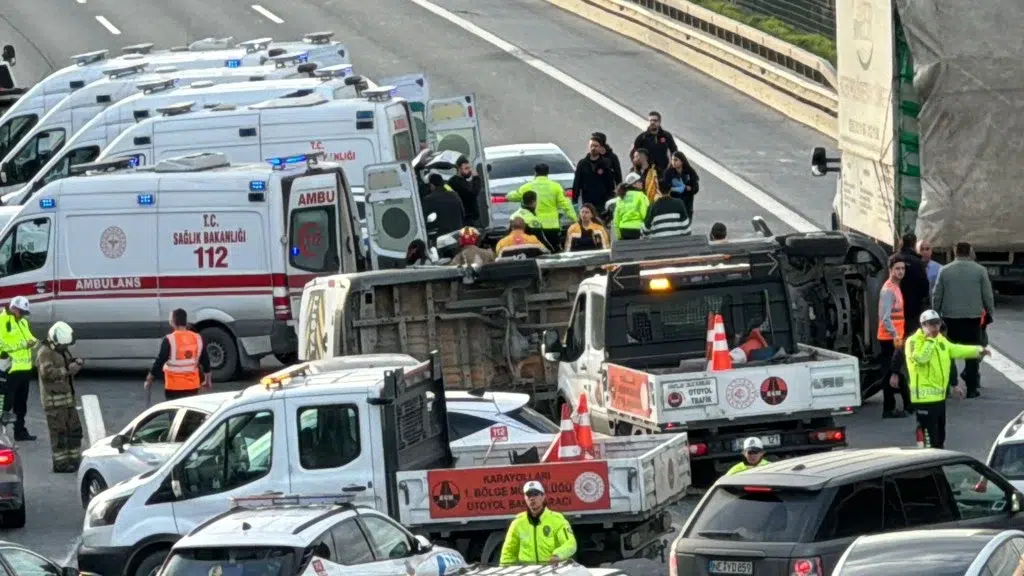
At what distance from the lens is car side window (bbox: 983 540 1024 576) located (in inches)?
491

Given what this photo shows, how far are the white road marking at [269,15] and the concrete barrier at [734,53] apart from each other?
673cm

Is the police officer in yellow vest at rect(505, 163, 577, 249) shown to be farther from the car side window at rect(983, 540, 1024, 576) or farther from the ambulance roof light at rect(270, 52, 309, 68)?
the car side window at rect(983, 540, 1024, 576)

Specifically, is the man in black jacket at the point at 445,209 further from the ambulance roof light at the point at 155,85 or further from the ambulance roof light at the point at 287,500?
the ambulance roof light at the point at 287,500

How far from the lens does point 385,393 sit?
17109 millimetres

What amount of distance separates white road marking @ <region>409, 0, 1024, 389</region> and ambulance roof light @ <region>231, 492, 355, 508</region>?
9692 mm

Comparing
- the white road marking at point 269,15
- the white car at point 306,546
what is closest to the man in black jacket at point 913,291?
the white car at point 306,546

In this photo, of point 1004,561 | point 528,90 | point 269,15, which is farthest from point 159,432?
point 269,15

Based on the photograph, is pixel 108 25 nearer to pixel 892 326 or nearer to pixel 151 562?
pixel 892 326

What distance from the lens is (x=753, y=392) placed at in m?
19.8

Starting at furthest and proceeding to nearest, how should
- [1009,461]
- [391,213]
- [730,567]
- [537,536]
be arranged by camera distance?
[391,213]
[1009,461]
[537,536]
[730,567]

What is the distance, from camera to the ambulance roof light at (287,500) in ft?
51.9

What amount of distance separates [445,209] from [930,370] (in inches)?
394

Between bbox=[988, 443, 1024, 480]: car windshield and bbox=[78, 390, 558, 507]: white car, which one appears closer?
bbox=[988, 443, 1024, 480]: car windshield

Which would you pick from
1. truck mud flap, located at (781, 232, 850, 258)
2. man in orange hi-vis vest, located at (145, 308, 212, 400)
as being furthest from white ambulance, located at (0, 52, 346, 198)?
truck mud flap, located at (781, 232, 850, 258)
